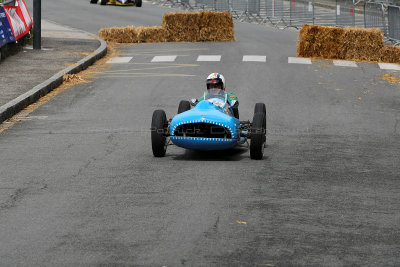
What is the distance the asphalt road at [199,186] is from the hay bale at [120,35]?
416 inches

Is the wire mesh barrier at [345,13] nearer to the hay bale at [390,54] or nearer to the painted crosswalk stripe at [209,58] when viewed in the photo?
the hay bale at [390,54]

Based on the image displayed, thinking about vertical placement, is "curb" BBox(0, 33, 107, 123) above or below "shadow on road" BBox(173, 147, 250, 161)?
above

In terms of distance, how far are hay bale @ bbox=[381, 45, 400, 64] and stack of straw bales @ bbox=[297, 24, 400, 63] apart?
0.12 m

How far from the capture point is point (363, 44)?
27.0m

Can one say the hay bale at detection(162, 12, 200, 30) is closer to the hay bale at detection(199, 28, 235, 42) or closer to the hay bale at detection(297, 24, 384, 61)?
the hay bale at detection(199, 28, 235, 42)

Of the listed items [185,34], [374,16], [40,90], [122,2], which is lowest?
[40,90]

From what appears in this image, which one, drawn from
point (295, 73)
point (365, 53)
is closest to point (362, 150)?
point (295, 73)

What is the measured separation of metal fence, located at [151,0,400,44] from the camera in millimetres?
31938

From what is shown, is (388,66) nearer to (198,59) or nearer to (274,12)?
(198,59)

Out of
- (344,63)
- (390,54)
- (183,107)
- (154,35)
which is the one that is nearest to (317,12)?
(154,35)

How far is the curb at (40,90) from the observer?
16.6 m

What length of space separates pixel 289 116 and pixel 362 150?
3598 millimetres

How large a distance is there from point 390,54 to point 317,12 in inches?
488

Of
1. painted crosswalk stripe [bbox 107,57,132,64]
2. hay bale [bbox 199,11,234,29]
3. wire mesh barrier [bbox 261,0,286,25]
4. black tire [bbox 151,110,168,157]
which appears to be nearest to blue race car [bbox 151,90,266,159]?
black tire [bbox 151,110,168,157]
